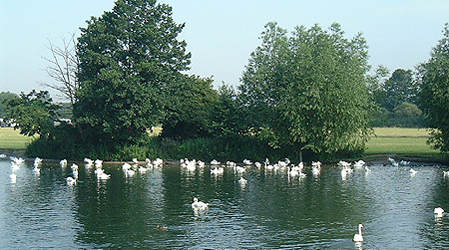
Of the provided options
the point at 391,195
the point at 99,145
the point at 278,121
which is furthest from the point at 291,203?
the point at 99,145

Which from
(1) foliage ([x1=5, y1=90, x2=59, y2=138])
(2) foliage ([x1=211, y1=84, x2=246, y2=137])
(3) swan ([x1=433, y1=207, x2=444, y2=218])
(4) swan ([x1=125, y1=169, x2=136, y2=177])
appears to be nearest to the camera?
(3) swan ([x1=433, y1=207, x2=444, y2=218])

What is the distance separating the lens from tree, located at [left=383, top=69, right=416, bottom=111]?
567 ft

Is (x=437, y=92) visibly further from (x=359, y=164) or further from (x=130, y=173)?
(x=130, y=173)

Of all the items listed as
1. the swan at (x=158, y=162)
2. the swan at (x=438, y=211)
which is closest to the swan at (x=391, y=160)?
the swan at (x=158, y=162)

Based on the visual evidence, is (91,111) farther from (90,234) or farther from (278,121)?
(90,234)

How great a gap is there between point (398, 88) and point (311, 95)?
134451 mm

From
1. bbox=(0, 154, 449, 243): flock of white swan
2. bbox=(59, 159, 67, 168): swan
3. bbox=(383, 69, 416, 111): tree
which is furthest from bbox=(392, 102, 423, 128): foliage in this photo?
bbox=(59, 159, 67, 168): swan

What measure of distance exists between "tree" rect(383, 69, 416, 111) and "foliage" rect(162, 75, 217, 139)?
112m

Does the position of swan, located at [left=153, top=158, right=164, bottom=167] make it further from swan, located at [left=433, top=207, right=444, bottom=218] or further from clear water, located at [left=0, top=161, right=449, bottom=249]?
swan, located at [left=433, top=207, right=444, bottom=218]

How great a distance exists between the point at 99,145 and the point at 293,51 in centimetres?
2212

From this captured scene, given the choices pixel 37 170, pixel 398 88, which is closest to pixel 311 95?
pixel 37 170

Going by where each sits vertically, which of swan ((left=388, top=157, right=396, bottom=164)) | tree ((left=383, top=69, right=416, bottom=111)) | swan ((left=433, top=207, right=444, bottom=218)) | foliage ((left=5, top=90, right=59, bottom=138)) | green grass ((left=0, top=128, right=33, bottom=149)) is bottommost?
swan ((left=433, top=207, right=444, bottom=218))

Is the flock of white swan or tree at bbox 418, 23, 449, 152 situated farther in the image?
tree at bbox 418, 23, 449, 152

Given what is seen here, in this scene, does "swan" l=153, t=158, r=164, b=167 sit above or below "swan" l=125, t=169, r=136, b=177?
above
